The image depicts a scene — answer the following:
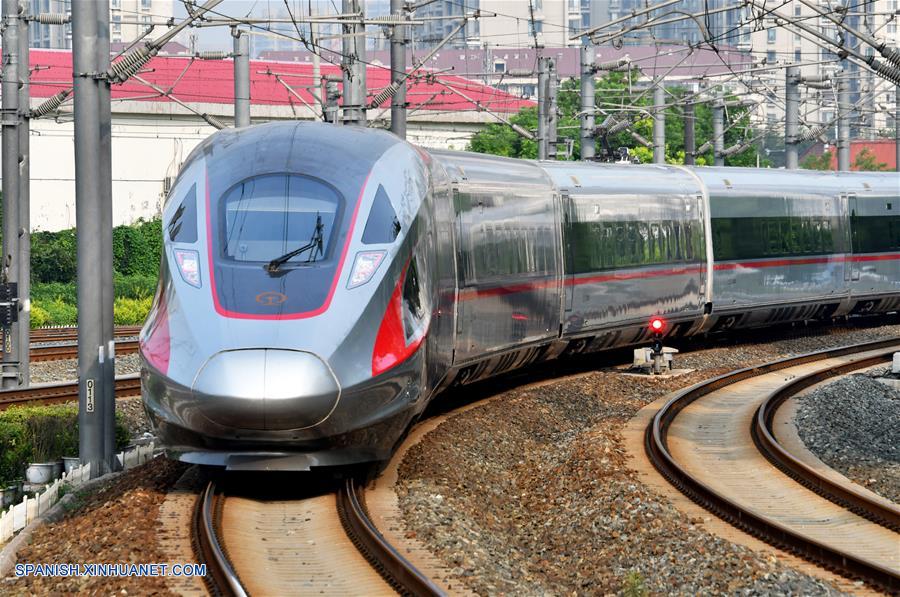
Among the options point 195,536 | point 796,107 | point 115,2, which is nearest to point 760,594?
point 195,536

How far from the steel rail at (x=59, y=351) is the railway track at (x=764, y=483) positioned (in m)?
12.4

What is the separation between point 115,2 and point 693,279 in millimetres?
132416

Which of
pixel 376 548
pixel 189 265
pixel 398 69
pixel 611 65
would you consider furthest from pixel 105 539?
pixel 611 65

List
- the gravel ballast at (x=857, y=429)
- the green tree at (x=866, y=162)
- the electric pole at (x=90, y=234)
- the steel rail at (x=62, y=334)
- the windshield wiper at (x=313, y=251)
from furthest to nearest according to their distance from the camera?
the green tree at (x=866, y=162), the steel rail at (x=62, y=334), the gravel ballast at (x=857, y=429), the electric pole at (x=90, y=234), the windshield wiper at (x=313, y=251)

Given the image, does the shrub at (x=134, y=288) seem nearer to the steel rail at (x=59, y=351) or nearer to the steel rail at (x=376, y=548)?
the steel rail at (x=59, y=351)

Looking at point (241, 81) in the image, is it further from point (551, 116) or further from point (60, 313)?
point (60, 313)

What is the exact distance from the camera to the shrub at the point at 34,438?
52.6 ft

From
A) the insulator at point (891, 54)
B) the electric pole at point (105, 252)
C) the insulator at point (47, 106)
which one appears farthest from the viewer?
the insulator at point (47, 106)

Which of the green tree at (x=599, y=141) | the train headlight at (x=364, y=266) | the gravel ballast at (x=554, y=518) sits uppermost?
the green tree at (x=599, y=141)

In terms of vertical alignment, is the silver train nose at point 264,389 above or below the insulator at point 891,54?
below

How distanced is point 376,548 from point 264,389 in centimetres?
162

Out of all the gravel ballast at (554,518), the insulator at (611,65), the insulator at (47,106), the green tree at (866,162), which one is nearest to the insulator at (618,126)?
the insulator at (611,65)

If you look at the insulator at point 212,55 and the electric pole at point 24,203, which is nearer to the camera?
the electric pole at point 24,203

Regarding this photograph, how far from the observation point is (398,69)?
79.1ft
